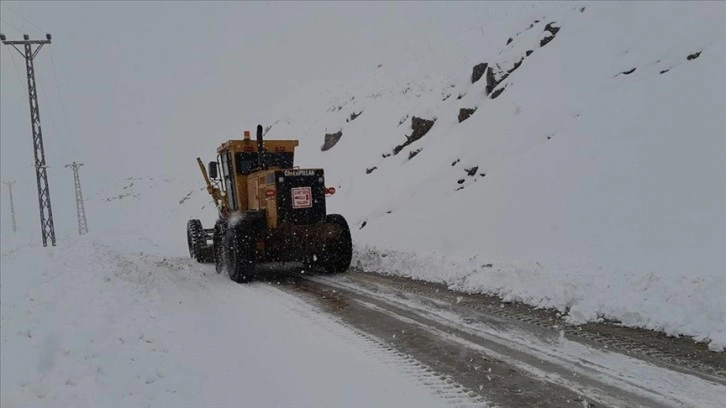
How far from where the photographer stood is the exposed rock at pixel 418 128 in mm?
19938

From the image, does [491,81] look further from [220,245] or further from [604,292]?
[604,292]

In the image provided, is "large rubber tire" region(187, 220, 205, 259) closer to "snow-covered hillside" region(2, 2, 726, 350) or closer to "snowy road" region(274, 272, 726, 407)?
"snow-covered hillside" region(2, 2, 726, 350)

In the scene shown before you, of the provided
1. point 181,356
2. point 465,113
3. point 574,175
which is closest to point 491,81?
point 465,113

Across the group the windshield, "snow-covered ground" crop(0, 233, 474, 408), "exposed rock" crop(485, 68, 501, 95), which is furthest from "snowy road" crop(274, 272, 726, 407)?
"exposed rock" crop(485, 68, 501, 95)

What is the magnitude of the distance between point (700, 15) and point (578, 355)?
1195 centimetres

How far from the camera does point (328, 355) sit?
5.55 metres

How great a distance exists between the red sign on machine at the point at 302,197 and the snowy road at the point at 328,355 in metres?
3.20

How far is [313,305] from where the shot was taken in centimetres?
814

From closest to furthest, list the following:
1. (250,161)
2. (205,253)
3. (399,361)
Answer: (399,361)
(250,161)
(205,253)

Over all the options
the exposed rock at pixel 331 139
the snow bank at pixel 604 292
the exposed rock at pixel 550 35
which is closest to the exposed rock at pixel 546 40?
the exposed rock at pixel 550 35

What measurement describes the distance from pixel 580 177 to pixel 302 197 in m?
5.82

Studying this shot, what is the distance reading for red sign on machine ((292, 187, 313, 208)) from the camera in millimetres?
11086

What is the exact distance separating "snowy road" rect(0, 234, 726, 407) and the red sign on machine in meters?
3.20

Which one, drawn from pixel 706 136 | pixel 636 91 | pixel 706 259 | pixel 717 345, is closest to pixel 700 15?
pixel 636 91
